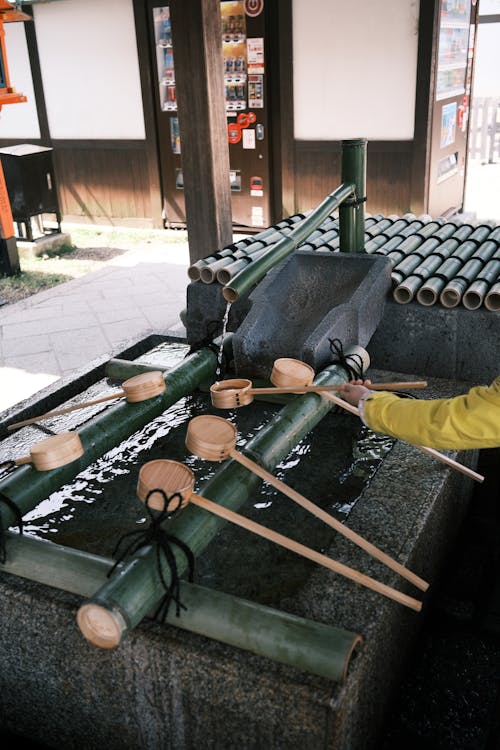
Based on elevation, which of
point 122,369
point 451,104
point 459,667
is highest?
point 451,104

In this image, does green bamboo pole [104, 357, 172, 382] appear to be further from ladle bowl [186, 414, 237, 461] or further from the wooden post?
ladle bowl [186, 414, 237, 461]

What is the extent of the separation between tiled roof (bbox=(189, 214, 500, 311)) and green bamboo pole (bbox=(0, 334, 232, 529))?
3.12 feet

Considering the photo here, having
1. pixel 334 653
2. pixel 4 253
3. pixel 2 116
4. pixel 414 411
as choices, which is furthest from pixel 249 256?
pixel 2 116

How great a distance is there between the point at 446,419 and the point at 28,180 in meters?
8.17

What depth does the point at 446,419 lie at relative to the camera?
223cm

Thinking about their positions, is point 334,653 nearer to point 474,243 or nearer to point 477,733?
point 477,733

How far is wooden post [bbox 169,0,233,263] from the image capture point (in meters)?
5.02

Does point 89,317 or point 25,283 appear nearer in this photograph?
point 89,317

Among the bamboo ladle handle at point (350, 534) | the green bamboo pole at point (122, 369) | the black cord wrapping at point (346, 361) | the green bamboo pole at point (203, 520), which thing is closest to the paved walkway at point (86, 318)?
the green bamboo pole at point (122, 369)

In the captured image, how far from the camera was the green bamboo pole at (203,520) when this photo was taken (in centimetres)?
188

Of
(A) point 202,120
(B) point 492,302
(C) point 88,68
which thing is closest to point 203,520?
(B) point 492,302

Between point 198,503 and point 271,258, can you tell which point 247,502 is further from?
point 271,258

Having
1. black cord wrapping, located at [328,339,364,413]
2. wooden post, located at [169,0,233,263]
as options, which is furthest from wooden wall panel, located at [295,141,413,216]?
black cord wrapping, located at [328,339,364,413]

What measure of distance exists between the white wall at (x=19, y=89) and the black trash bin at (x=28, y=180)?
1.76m
